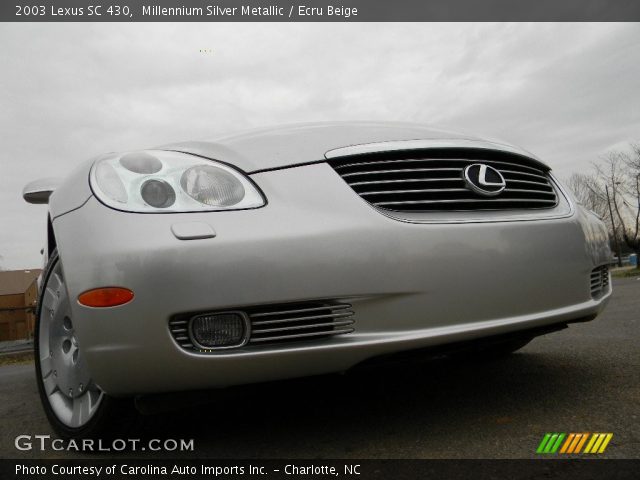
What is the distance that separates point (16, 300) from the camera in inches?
1687

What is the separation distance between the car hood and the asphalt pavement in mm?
726

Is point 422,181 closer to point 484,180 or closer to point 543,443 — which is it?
point 484,180

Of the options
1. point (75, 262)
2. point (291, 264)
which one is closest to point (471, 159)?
point (291, 264)

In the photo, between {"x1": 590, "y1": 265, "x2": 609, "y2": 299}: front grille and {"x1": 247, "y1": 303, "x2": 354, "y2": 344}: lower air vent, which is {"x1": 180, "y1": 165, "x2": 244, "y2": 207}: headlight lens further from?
{"x1": 590, "y1": 265, "x2": 609, "y2": 299}: front grille

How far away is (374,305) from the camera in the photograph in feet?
5.41

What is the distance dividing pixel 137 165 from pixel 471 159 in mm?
1148

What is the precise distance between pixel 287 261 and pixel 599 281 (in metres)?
1.41

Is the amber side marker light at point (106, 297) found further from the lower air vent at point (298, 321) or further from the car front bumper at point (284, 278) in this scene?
the lower air vent at point (298, 321)

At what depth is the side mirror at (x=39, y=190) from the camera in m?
2.41

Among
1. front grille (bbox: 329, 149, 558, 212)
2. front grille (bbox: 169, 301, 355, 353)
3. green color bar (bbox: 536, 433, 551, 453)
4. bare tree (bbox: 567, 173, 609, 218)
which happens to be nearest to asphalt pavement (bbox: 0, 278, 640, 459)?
green color bar (bbox: 536, 433, 551, 453)

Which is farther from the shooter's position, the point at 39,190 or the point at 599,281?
the point at 39,190

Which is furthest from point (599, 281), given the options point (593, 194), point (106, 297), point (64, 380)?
point (593, 194)

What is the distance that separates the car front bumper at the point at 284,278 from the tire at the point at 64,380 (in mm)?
235

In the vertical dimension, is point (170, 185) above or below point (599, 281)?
above
